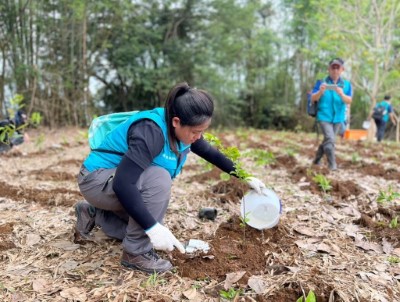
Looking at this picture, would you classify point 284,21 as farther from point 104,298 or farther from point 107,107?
point 104,298

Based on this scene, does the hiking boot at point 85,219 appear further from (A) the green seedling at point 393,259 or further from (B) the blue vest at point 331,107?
(B) the blue vest at point 331,107

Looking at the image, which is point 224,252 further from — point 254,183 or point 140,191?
point 140,191

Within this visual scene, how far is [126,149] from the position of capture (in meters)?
2.17

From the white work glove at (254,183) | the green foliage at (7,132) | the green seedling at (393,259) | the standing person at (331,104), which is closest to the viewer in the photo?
the green seedling at (393,259)

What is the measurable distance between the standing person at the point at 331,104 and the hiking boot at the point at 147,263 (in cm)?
359

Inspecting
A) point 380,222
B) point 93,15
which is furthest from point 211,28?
point 380,222

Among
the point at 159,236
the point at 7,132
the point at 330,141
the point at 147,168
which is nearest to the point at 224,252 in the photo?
the point at 159,236

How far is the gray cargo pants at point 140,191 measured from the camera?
2.08 metres

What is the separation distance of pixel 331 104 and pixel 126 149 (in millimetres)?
3831

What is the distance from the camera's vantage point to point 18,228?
9.08 ft

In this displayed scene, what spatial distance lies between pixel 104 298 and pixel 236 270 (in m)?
0.69

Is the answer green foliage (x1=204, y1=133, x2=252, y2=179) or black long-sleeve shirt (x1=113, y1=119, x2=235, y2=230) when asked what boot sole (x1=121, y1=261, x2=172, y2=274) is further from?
green foliage (x1=204, y1=133, x2=252, y2=179)

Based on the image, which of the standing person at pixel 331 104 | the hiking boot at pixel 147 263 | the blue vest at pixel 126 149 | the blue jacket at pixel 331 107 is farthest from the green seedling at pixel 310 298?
the blue jacket at pixel 331 107

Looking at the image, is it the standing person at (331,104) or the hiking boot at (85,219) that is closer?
the hiking boot at (85,219)
